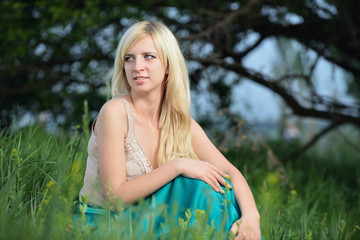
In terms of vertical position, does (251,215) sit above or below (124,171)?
below

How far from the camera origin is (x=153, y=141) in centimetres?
214

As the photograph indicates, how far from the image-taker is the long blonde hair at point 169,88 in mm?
2102

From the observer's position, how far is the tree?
439 centimetres

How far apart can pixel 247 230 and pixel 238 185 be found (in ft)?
0.93

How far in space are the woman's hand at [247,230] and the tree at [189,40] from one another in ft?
7.80

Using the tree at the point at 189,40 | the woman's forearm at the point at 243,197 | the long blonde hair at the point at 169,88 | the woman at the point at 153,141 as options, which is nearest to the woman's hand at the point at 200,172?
the woman at the point at 153,141

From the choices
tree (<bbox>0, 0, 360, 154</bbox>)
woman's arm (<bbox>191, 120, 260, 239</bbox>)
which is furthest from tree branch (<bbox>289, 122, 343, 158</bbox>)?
woman's arm (<bbox>191, 120, 260, 239</bbox>)

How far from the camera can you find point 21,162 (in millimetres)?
2139

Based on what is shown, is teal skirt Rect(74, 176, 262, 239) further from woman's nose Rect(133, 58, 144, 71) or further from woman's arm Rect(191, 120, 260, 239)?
woman's nose Rect(133, 58, 144, 71)

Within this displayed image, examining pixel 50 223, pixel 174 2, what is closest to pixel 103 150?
pixel 50 223

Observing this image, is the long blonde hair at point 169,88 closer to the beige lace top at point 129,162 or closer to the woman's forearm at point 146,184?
the beige lace top at point 129,162

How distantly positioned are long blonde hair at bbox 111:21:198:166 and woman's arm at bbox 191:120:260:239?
5 cm

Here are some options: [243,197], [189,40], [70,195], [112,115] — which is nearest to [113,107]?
[112,115]

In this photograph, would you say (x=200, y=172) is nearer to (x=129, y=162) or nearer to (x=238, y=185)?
(x=238, y=185)
